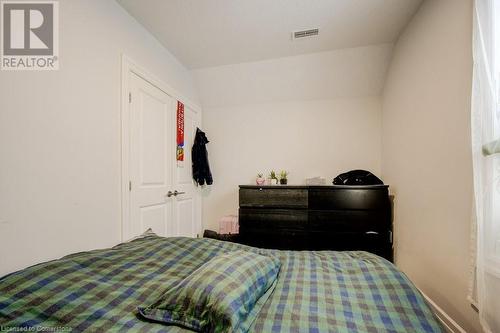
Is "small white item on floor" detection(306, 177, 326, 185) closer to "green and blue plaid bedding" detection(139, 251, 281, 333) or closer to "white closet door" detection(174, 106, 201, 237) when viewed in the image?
"white closet door" detection(174, 106, 201, 237)

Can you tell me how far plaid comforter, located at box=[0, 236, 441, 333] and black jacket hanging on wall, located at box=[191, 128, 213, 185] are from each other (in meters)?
1.86

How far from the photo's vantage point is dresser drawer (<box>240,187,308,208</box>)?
256 cm

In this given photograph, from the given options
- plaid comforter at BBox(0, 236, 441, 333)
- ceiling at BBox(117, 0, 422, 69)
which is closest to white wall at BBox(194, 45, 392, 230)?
ceiling at BBox(117, 0, 422, 69)

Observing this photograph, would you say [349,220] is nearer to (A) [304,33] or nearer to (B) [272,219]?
(B) [272,219]

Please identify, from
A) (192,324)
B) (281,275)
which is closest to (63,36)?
(192,324)

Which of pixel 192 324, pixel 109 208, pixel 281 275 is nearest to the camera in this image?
pixel 192 324

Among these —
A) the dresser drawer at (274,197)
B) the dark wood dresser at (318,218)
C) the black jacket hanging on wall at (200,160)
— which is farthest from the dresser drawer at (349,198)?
the black jacket hanging on wall at (200,160)

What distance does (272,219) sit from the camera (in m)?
2.61

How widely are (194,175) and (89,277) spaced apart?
2118mm

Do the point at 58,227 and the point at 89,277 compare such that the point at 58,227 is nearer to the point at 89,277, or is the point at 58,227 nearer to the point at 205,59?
the point at 89,277

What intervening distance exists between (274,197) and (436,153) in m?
1.57

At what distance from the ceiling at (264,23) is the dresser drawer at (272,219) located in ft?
6.30

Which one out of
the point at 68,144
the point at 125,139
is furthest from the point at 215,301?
the point at 125,139

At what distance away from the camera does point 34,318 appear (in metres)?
0.77
